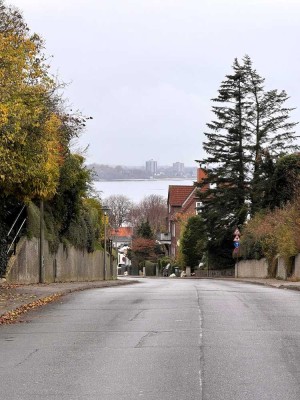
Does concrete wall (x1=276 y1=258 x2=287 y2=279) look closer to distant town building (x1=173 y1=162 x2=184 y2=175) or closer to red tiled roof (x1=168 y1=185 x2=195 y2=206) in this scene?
distant town building (x1=173 y1=162 x2=184 y2=175)

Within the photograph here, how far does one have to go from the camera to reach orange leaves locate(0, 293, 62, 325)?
17.1 meters

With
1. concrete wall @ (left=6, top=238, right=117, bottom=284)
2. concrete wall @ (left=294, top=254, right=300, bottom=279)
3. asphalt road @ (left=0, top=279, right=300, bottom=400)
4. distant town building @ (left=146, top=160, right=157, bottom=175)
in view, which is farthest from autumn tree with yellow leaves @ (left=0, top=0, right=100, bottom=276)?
distant town building @ (left=146, top=160, right=157, bottom=175)

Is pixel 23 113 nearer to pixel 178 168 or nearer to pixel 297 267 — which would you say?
pixel 297 267

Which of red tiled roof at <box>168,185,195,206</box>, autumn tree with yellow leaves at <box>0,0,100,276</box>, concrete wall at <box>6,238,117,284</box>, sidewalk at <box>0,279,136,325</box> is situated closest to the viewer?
sidewalk at <box>0,279,136,325</box>

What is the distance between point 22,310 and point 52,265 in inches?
748

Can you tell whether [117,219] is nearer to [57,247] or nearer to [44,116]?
[57,247]

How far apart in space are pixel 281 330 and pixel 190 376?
17.2 ft

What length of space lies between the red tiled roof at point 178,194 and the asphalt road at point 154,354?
4468 inches

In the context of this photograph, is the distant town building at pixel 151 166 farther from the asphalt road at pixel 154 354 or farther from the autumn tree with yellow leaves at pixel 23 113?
the asphalt road at pixel 154 354

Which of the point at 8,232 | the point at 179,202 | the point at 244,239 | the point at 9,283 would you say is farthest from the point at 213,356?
the point at 179,202

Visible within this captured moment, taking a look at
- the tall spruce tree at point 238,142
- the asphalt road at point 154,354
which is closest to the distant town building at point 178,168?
the tall spruce tree at point 238,142

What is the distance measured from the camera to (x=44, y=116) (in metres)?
23.1

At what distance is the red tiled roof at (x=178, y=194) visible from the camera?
134 metres

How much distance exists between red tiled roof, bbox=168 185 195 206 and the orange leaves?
109056 mm
